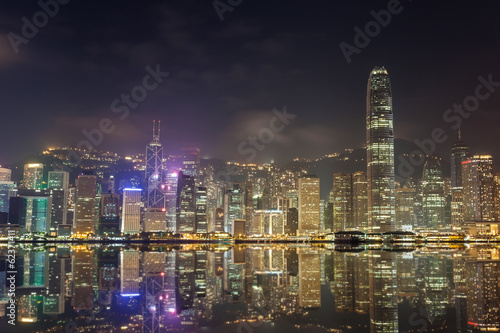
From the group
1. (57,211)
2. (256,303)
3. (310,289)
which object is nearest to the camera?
(256,303)

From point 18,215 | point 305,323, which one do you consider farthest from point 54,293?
point 18,215

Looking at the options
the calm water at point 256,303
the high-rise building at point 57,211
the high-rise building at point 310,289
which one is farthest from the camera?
the high-rise building at point 57,211

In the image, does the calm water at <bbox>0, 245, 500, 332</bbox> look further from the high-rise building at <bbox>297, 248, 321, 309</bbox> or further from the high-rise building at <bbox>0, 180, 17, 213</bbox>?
the high-rise building at <bbox>0, 180, 17, 213</bbox>

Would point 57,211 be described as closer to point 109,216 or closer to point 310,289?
point 109,216

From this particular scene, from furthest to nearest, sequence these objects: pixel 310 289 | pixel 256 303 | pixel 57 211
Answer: pixel 57 211
pixel 310 289
pixel 256 303

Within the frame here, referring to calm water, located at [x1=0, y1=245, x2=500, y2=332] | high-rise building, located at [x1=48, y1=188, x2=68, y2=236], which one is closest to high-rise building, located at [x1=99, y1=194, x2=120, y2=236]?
high-rise building, located at [x1=48, y1=188, x2=68, y2=236]

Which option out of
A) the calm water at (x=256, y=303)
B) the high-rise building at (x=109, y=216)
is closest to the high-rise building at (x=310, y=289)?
the calm water at (x=256, y=303)

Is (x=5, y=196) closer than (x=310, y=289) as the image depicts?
No

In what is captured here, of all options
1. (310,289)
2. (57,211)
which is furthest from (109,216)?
(310,289)

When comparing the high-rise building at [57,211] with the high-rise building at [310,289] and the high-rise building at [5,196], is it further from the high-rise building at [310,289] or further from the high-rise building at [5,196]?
the high-rise building at [310,289]
